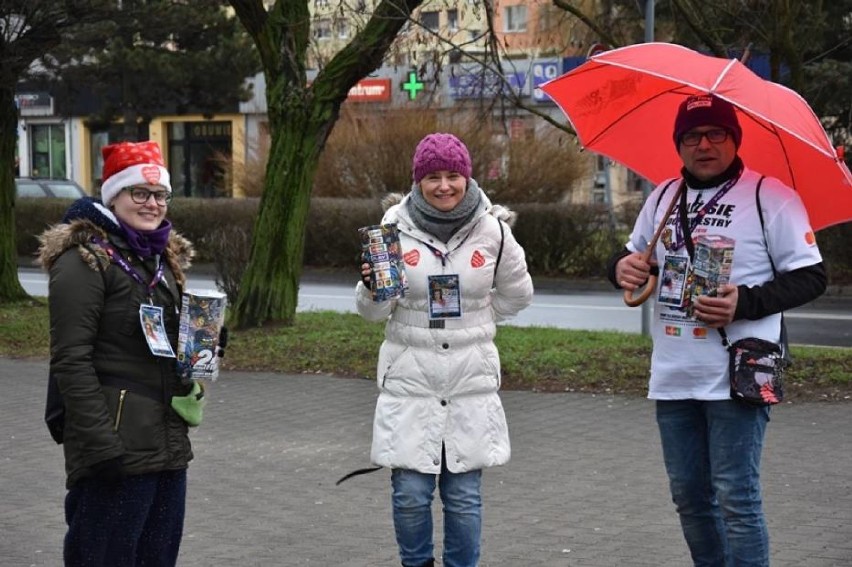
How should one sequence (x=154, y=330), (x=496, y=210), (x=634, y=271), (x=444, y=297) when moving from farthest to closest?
(x=496, y=210), (x=444, y=297), (x=634, y=271), (x=154, y=330)

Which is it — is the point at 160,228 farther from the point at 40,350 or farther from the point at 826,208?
the point at 40,350

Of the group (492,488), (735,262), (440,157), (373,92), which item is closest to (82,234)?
(440,157)

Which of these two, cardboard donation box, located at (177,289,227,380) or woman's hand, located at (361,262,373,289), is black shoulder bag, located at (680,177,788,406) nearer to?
woman's hand, located at (361,262,373,289)

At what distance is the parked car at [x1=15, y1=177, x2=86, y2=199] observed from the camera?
31.8 metres

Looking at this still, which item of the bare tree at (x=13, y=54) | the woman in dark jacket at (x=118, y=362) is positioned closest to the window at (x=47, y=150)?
the bare tree at (x=13, y=54)

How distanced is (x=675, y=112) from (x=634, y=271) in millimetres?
954

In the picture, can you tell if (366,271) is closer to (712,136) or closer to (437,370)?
(437,370)

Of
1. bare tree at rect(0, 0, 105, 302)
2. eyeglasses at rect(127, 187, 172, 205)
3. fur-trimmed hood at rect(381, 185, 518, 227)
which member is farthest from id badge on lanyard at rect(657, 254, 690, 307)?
bare tree at rect(0, 0, 105, 302)

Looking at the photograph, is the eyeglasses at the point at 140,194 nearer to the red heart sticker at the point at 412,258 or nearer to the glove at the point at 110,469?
the glove at the point at 110,469

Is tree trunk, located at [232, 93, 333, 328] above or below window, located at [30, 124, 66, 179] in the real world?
below

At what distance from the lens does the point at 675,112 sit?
18.1 ft

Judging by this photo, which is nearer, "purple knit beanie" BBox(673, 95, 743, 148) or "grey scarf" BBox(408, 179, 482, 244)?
"purple knit beanie" BBox(673, 95, 743, 148)

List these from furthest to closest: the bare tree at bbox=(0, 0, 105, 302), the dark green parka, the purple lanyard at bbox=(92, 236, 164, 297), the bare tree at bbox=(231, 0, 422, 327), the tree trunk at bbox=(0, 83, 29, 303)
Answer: the tree trunk at bbox=(0, 83, 29, 303) < the bare tree at bbox=(0, 0, 105, 302) < the bare tree at bbox=(231, 0, 422, 327) < the purple lanyard at bbox=(92, 236, 164, 297) < the dark green parka

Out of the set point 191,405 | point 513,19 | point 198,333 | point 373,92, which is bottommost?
point 191,405
